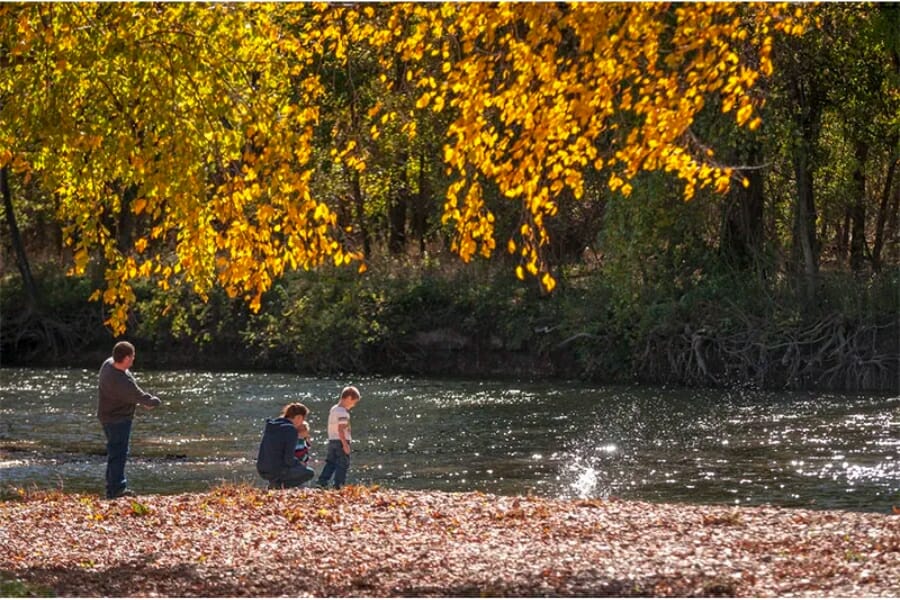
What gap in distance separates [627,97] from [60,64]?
4.51m

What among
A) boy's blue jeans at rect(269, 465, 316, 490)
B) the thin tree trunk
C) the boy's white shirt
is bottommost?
boy's blue jeans at rect(269, 465, 316, 490)

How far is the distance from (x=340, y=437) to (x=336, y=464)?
0.36 metres

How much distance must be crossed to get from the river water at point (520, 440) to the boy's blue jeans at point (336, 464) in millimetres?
1056

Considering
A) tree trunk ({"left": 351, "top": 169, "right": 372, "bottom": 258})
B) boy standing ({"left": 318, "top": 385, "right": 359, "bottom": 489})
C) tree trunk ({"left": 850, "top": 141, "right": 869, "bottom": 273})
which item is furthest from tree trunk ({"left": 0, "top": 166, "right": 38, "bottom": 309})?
boy standing ({"left": 318, "top": 385, "right": 359, "bottom": 489})

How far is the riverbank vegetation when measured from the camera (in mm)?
11266

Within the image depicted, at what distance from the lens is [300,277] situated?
36844 mm

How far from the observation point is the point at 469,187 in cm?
1802

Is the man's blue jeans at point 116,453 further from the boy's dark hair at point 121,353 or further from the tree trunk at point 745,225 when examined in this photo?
the tree trunk at point 745,225

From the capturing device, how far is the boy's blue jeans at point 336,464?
1628 centimetres

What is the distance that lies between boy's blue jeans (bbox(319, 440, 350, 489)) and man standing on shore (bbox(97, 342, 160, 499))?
209 centimetres

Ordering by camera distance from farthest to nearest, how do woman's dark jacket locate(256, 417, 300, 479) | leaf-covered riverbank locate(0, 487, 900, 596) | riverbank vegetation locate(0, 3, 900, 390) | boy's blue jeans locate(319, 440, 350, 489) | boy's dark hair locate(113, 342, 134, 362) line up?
1. boy's blue jeans locate(319, 440, 350, 489)
2. woman's dark jacket locate(256, 417, 300, 479)
3. boy's dark hair locate(113, 342, 134, 362)
4. riverbank vegetation locate(0, 3, 900, 390)
5. leaf-covered riverbank locate(0, 487, 900, 596)

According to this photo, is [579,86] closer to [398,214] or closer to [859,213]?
[859,213]

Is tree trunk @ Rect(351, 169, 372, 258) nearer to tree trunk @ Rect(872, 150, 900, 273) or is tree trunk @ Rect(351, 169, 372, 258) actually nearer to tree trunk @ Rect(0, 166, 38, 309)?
tree trunk @ Rect(0, 166, 38, 309)

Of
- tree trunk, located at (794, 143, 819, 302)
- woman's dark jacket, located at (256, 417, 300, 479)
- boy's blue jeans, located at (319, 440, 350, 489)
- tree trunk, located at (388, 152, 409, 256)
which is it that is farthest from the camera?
tree trunk, located at (388, 152, 409, 256)
